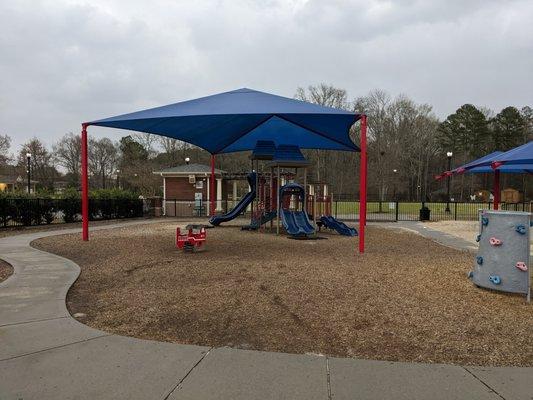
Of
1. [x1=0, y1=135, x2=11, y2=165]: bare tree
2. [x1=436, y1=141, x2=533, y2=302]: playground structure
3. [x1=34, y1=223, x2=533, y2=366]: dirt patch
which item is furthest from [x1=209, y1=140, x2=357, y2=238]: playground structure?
[x1=0, y1=135, x2=11, y2=165]: bare tree

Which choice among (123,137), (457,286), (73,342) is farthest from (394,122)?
(73,342)

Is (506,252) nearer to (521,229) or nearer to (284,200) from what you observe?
(521,229)

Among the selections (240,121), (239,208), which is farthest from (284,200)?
(240,121)

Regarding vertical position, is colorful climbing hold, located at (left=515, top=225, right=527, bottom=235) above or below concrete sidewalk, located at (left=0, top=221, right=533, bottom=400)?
above

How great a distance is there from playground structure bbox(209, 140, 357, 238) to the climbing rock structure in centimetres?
824

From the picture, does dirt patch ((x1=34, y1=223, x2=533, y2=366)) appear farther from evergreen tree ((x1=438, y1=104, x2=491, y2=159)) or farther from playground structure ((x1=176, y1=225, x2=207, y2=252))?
evergreen tree ((x1=438, y1=104, x2=491, y2=159))

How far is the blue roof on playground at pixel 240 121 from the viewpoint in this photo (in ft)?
33.1

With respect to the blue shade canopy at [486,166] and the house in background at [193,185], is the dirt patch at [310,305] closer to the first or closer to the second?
the blue shade canopy at [486,166]

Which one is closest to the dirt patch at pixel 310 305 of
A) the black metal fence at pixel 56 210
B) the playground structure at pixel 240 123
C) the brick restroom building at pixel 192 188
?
the playground structure at pixel 240 123

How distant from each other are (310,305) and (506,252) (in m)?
3.06

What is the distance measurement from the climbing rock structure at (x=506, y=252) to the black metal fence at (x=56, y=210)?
632 inches

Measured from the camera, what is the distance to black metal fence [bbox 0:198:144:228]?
16.9 metres

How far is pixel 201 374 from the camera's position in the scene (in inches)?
145

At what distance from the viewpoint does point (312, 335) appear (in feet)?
15.7
